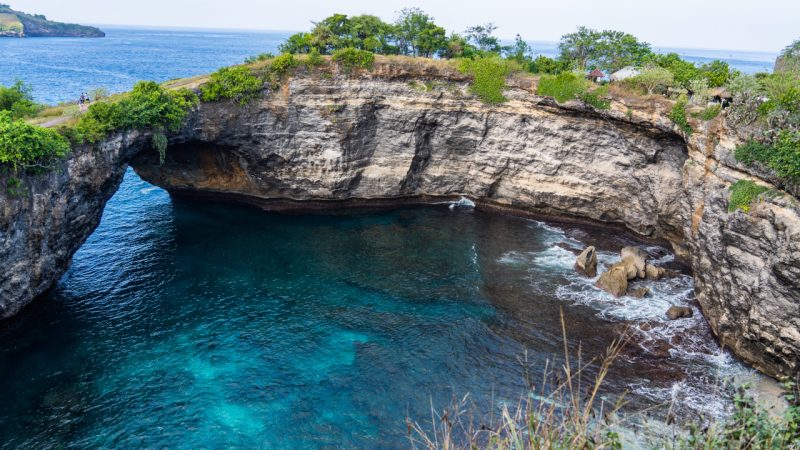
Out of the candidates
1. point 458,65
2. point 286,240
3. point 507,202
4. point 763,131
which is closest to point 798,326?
point 763,131

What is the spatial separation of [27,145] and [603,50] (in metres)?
46.9

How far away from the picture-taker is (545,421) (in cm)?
795

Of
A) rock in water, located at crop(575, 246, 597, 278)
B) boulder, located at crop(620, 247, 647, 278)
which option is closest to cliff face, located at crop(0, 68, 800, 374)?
boulder, located at crop(620, 247, 647, 278)

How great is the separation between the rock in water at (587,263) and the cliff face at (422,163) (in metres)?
5.47

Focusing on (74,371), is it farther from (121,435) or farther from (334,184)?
(334,184)

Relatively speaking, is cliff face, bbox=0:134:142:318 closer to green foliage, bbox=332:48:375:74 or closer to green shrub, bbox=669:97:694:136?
green foliage, bbox=332:48:375:74

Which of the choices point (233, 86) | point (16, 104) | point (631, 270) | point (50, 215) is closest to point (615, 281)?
point (631, 270)

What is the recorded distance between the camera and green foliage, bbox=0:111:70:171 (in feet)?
73.5

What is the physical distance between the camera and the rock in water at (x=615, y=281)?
96.5ft

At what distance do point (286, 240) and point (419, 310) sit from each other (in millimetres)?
12855

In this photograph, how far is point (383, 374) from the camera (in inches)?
904

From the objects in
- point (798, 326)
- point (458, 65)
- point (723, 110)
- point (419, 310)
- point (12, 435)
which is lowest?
point (12, 435)

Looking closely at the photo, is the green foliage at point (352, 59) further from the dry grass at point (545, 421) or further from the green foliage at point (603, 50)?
the dry grass at point (545, 421)

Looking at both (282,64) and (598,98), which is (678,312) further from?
(282,64)
